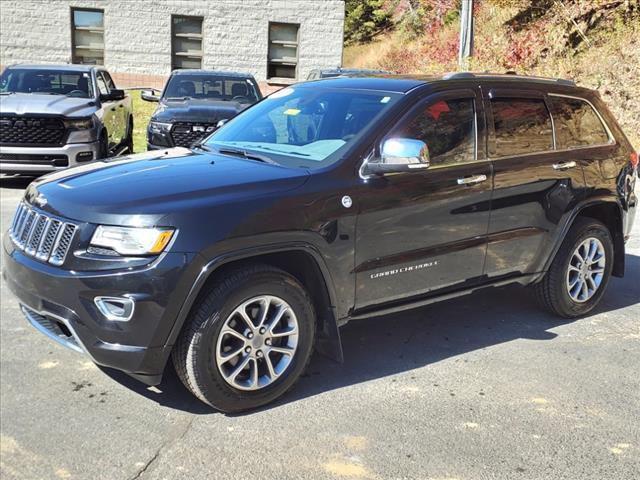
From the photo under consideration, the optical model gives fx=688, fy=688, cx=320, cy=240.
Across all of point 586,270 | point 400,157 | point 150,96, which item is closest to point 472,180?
point 400,157

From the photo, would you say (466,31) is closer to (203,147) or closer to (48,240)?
(203,147)

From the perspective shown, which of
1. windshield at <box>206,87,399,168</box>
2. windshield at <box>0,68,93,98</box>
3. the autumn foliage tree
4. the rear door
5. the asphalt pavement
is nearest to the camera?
the asphalt pavement

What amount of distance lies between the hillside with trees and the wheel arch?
12.2 meters

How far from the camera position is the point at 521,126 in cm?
471

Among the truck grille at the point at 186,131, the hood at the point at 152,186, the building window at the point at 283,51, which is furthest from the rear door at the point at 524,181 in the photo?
the building window at the point at 283,51

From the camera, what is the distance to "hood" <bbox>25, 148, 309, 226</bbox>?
3307 mm

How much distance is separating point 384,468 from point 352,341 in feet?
5.14

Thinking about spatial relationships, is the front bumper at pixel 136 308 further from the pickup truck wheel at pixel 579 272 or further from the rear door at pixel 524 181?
the pickup truck wheel at pixel 579 272

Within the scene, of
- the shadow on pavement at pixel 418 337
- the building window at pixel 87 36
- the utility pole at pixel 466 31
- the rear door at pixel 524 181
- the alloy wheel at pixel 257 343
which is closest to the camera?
the alloy wheel at pixel 257 343

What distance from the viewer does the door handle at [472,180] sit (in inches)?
168

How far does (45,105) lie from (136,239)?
733 centimetres

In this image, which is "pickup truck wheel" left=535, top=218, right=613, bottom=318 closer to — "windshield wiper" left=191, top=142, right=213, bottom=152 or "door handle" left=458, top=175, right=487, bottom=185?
"door handle" left=458, top=175, right=487, bottom=185

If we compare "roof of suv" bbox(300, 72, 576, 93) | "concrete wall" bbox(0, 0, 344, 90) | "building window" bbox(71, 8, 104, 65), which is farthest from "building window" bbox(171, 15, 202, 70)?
"roof of suv" bbox(300, 72, 576, 93)

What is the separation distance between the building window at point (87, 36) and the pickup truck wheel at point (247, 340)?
20.8 meters
